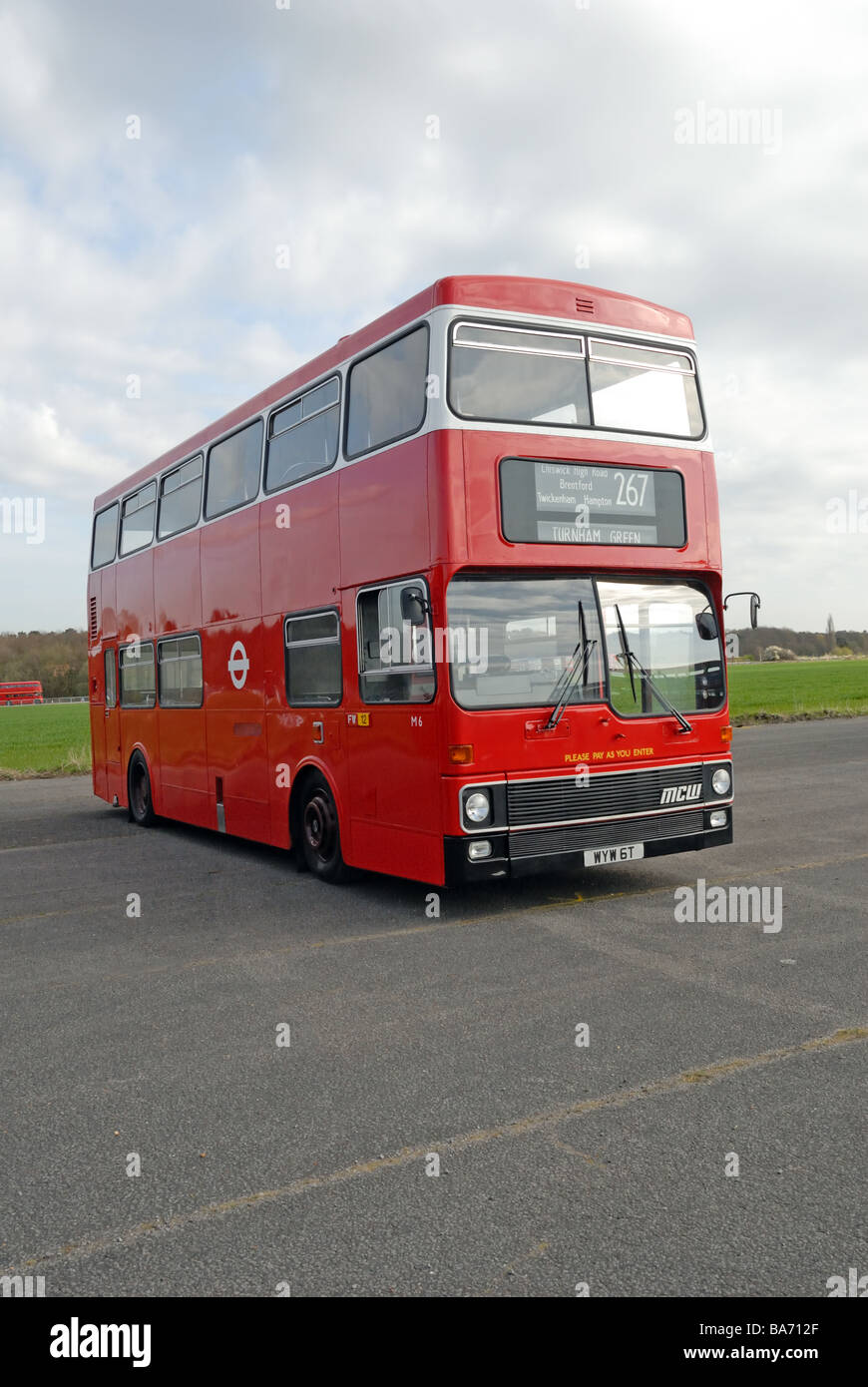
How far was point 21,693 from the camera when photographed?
96.1 metres

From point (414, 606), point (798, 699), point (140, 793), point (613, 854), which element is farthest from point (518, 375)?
point (798, 699)

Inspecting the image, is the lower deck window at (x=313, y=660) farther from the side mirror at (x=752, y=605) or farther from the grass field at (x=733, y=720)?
the grass field at (x=733, y=720)

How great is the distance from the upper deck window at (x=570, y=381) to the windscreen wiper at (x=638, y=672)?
4.72 feet

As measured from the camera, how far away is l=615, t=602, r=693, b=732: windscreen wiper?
8102mm

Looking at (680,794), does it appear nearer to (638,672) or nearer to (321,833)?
(638,672)

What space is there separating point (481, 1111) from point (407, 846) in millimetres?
3735

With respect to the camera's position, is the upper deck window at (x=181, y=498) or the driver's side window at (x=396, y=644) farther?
the upper deck window at (x=181, y=498)

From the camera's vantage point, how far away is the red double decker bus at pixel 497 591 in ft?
24.6

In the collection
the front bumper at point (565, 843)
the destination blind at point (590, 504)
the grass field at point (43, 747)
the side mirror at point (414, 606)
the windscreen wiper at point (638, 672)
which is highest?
the destination blind at point (590, 504)

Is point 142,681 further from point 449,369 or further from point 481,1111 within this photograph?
point 481,1111

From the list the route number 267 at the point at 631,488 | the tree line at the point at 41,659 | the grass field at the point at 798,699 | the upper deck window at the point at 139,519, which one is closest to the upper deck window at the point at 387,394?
the route number 267 at the point at 631,488

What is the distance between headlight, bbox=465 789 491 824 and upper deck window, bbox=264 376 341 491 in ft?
10.1

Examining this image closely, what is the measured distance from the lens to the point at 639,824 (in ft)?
26.7
